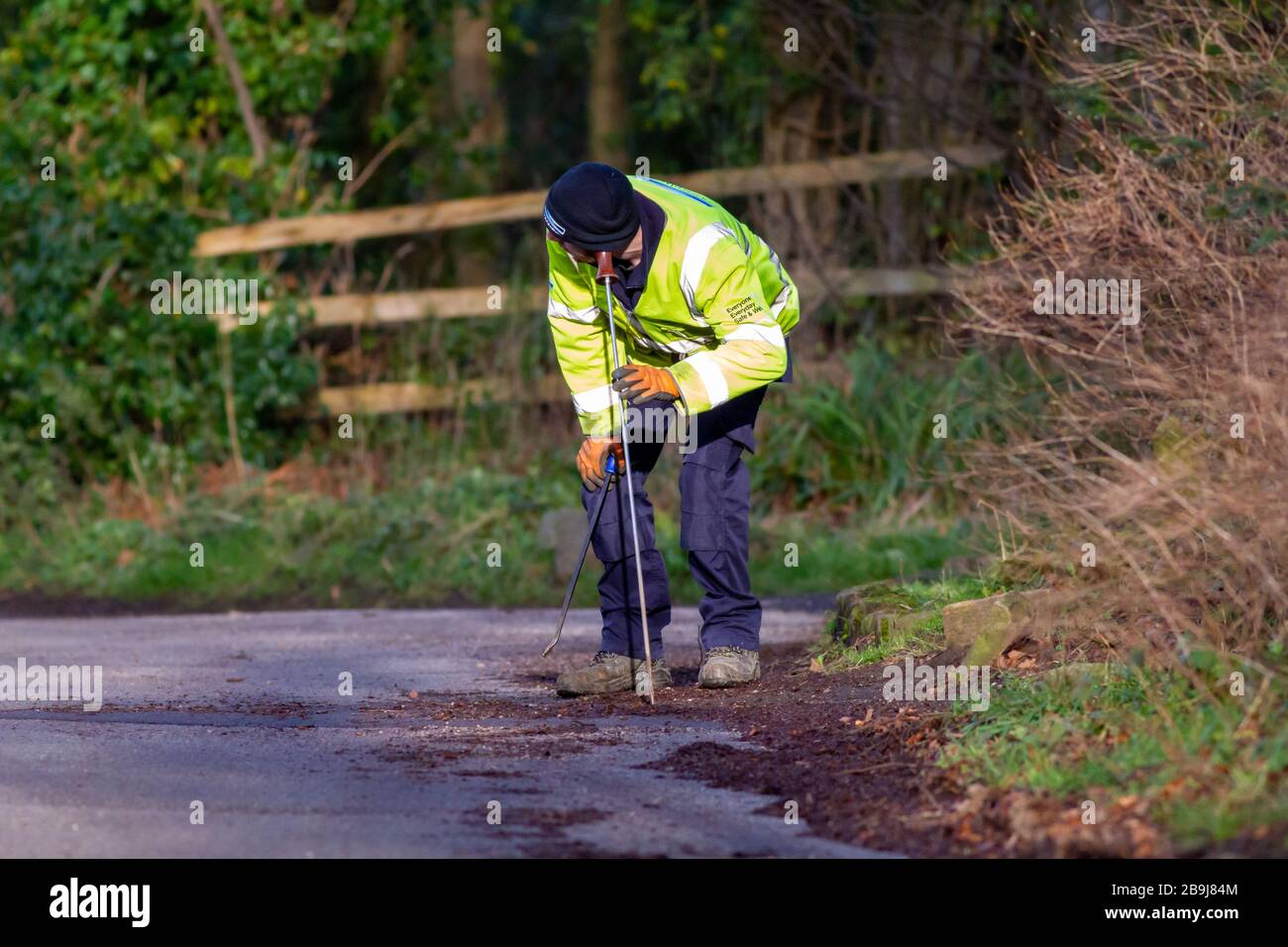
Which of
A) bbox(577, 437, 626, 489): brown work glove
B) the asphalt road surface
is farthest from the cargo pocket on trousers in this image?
the asphalt road surface

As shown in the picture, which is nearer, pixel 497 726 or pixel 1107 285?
pixel 497 726

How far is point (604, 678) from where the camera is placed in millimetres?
6793

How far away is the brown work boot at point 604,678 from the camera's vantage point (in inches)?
267

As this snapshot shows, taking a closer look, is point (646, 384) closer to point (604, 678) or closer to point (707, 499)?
point (707, 499)

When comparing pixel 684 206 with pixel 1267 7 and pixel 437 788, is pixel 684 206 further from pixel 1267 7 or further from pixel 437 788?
pixel 1267 7

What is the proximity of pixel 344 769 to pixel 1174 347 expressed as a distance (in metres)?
3.22

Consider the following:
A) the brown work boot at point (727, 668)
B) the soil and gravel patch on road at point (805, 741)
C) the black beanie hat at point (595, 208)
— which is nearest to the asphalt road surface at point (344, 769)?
the soil and gravel patch on road at point (805, 741)

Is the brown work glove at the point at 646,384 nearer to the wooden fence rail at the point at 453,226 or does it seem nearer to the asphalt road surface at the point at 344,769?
the asphalt road surface at the point at 344,769

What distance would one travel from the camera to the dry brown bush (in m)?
5.04

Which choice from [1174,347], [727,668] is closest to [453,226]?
[727,668]

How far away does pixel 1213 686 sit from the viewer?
482 cm

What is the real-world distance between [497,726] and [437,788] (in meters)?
1.06

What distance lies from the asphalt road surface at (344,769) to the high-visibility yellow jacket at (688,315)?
1237 mm
